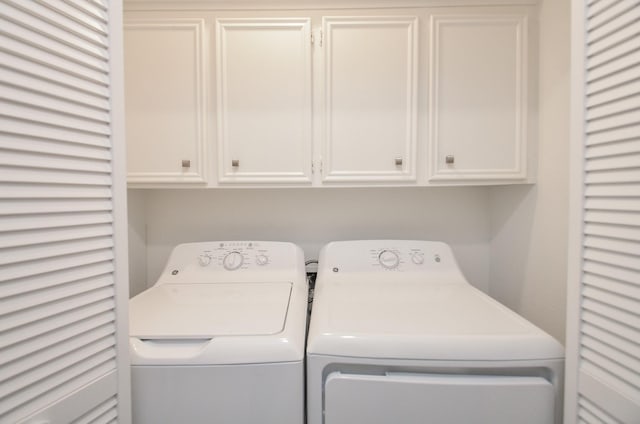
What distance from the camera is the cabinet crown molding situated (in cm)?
142

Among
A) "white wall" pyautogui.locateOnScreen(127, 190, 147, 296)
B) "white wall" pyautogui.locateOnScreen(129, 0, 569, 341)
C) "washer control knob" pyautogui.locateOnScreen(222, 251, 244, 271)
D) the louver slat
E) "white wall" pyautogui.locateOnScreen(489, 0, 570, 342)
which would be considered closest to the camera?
the louver slat

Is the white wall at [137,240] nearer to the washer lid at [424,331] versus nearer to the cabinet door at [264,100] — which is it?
the cabinet door at [264,100]

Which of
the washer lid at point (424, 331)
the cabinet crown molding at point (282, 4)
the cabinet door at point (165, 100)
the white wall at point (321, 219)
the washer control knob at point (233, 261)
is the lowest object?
the washer lid at point (424, 331)

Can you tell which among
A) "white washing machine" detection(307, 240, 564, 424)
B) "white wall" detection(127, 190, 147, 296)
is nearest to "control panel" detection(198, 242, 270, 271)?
"white wall" detection(127, 190, 147, 296)

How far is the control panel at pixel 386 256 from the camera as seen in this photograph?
1.53 metres

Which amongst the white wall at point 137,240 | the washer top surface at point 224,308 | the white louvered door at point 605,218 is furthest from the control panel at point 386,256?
the white wall at point 137,240

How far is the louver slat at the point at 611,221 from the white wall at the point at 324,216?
1.01 m

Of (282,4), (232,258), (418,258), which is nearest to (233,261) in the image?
(232,258)

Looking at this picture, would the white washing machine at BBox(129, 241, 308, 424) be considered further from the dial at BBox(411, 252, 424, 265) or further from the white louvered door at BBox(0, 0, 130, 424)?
the dial at BBox(411, 252, 424, 265)

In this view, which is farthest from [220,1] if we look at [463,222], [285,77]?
[463,222]

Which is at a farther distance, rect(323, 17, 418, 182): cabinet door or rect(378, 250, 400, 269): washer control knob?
rect(378, 250, 400, 269): washer control knob

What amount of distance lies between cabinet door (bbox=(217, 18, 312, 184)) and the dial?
2.22 ft

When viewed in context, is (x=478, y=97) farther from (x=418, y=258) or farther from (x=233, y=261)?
(x=233, y=261)

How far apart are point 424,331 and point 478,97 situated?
1.14m
